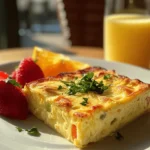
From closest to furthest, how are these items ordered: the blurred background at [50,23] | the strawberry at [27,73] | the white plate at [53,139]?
the white plate at [53,139] → the strawberry at [27,73] → the blurred background at [50,23]

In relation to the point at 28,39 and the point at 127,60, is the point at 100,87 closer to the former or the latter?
the point at 127,60

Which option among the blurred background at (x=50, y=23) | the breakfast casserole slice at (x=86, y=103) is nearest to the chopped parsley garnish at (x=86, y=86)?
the breakfast casserole slice at (x=86, y=103)

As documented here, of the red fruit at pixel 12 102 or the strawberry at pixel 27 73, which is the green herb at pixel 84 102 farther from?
the strawberry at pixel 27 73

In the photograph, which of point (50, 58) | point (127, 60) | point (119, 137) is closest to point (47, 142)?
point (119, 137)

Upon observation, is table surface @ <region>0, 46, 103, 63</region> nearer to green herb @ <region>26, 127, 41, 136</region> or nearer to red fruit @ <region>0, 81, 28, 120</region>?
red fruit @ <region>0, 81, 28, 120</region>

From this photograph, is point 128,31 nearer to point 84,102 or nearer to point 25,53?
point 25,53

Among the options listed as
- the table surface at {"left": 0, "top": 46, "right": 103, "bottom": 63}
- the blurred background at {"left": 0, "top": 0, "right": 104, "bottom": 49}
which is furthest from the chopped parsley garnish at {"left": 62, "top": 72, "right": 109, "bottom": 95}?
the blurred background at {"left": 0, "top": 0, "right": 104, "bottom": 49}
